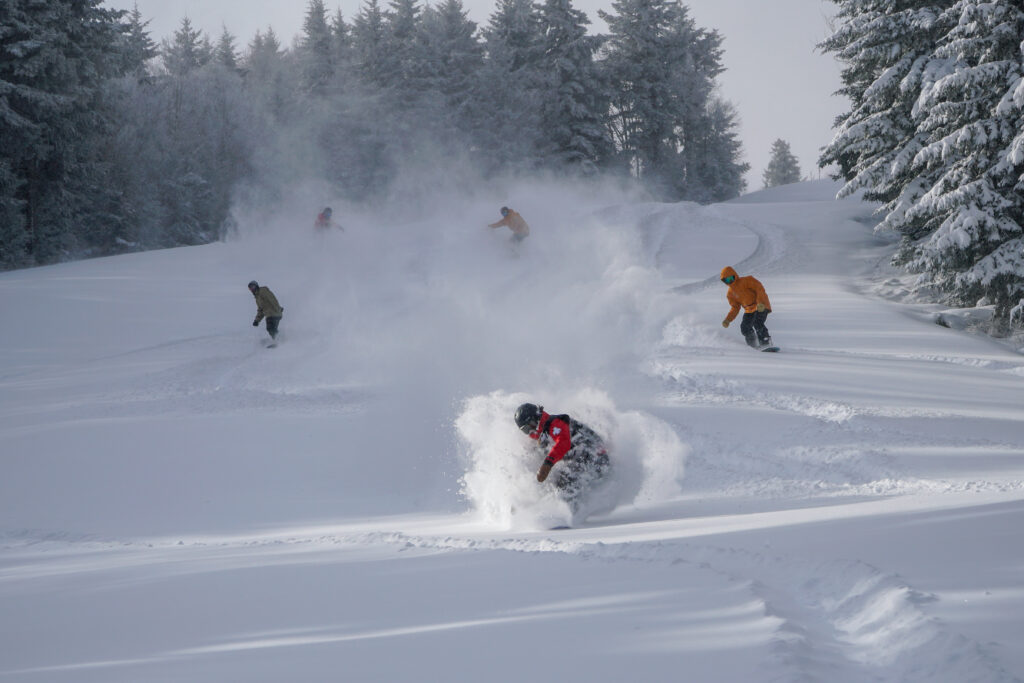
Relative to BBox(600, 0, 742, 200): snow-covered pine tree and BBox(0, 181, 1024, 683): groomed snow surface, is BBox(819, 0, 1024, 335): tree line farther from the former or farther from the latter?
BBox(600, 0, 742, 200): snow-covered pine tree

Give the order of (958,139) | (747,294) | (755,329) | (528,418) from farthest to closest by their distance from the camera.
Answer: (958,139) < (755,329) < (747,294) < (528,418)

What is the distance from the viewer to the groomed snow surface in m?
4.30

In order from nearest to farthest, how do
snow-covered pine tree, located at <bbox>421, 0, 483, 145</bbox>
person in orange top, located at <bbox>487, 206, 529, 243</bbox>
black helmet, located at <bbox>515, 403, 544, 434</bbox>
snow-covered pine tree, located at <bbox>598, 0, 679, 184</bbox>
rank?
1. black helmet, located at <bbox>515, 403, 544, 434</bbox>
2. person in orange top, located at <bbox>487, 206, 529, 243</bbox>
3. snow-covered pine tree, located at <bbox>421, 0, 483, 145</bbox>
4. snow-covered pine tree, located at <bbox>598, 0, 679, 184</bbox>

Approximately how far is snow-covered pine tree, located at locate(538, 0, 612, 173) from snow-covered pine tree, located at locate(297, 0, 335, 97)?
46.1 ft

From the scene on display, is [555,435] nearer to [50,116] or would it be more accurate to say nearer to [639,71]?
[50,116]

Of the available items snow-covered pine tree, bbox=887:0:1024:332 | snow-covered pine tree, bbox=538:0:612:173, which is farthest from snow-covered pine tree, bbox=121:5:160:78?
snow-covered pine tree, bbox=887:0:1024:332

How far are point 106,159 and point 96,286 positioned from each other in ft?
56.1

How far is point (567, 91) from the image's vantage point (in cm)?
4691

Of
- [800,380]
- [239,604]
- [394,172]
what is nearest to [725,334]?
[800,380]

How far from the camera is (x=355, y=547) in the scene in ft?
23.5

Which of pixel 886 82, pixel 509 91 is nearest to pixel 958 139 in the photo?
pixel 886 82

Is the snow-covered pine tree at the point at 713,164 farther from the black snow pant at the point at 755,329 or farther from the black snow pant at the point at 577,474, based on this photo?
the black snow pant at the point at 577,474

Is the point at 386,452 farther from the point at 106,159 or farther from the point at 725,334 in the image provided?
the point at 106,159

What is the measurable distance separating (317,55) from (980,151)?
4549cm
